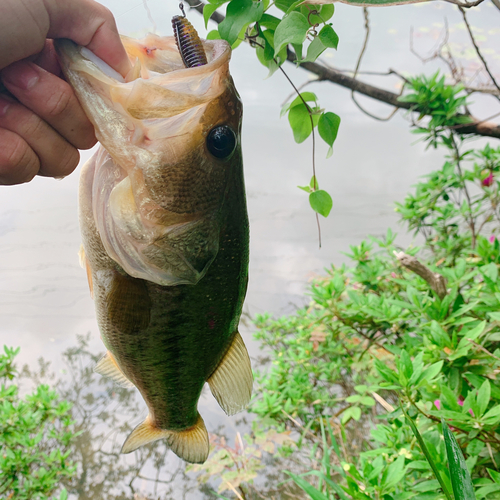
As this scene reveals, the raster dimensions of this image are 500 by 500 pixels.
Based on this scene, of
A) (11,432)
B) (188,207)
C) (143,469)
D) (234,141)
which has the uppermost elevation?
(234,141)

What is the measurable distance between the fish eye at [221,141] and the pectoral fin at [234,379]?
441 mm

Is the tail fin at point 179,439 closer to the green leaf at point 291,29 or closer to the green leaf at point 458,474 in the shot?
the green leaf at point 458,474

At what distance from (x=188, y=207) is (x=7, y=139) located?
0.95ft

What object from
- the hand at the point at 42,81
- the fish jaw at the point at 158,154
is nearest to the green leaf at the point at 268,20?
the fish jaw at the point at 158,154

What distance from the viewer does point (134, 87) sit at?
0.52 metres

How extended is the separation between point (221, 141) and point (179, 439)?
2.49ft

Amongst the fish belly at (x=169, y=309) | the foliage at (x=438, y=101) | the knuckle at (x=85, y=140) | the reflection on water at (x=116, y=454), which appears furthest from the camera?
the reflection on water at (x=116, y=454)

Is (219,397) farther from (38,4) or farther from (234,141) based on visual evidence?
(38,4)

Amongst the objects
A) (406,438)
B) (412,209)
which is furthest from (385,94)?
(406,438)

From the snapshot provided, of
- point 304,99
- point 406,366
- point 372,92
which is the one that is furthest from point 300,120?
point 372,92

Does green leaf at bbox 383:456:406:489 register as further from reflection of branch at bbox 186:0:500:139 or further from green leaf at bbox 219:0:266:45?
reflection of branch at bbox 186:0:500:139

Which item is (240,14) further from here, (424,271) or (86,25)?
(424,271)

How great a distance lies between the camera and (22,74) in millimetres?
523

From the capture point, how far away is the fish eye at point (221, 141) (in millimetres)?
621
